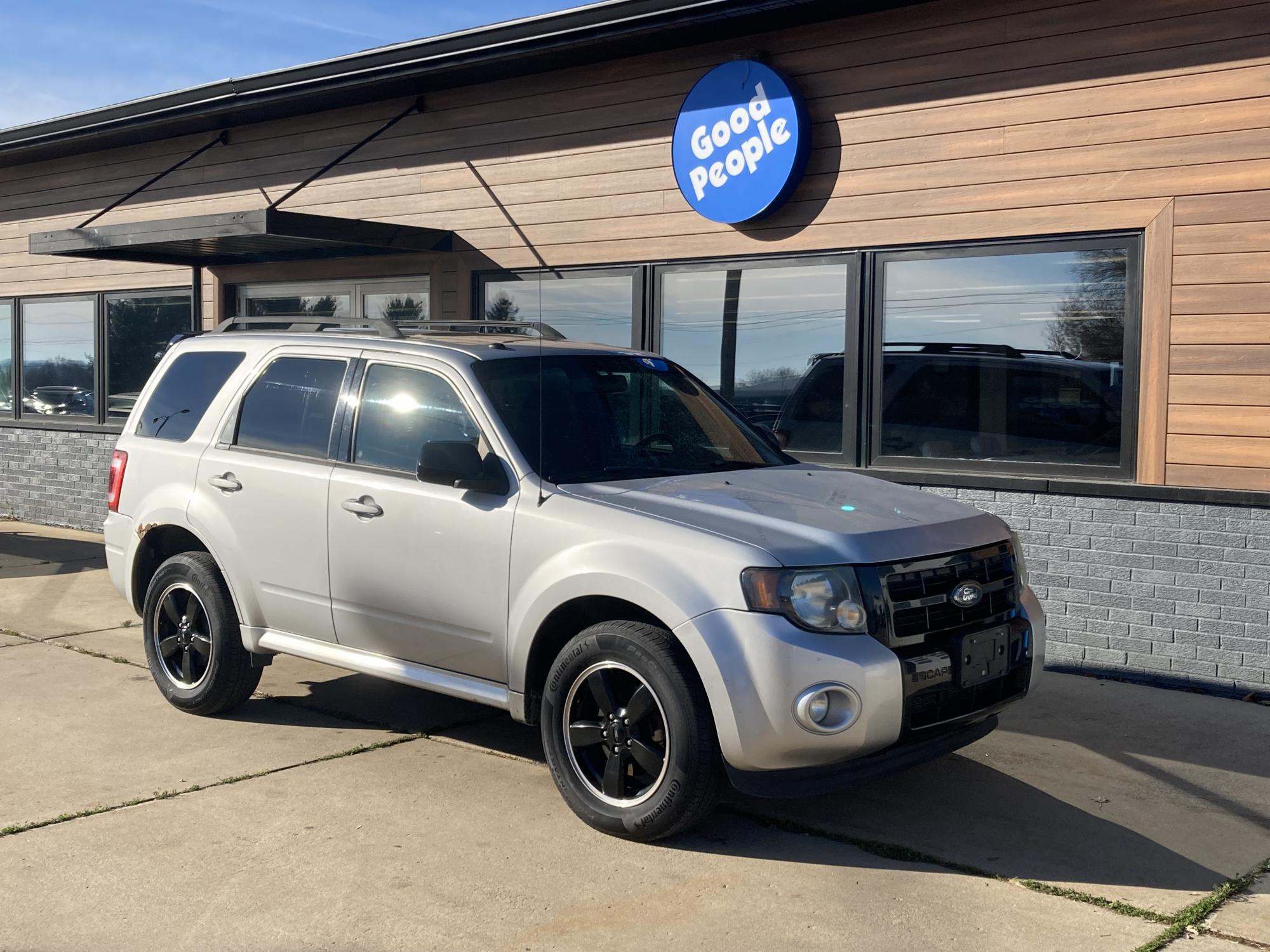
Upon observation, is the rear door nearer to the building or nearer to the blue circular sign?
the building

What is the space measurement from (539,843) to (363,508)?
1.70 meters

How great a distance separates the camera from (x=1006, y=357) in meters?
8.08

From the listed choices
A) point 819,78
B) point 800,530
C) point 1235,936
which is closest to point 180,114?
point 819,78

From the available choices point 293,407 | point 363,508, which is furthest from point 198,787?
point 293,407

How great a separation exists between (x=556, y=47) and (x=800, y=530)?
19.9ft

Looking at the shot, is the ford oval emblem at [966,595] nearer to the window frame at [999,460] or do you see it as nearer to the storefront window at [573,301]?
the window frame at [999,460]

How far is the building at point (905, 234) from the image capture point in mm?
7324

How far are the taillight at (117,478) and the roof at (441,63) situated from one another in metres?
4.56

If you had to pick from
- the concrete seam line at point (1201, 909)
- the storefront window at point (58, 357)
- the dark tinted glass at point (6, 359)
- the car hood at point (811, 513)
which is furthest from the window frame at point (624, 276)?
the dark tinted glass at point (6, 359)

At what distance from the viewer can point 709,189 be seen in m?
9.20

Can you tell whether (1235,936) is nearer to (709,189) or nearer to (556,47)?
(709,189)

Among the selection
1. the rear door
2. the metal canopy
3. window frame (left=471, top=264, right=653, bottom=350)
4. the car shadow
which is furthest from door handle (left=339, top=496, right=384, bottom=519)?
the metal canopy

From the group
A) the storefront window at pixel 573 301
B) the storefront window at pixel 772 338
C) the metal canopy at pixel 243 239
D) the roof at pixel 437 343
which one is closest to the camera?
the roof at pixel 437 343

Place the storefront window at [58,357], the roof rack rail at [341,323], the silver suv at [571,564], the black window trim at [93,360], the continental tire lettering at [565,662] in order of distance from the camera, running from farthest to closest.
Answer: the storefront window at [58,357], the black window trim at [93,360], the roof rack rail at [341,323], the continental tire lettering at [565,662], the silver suv at [571,564]
